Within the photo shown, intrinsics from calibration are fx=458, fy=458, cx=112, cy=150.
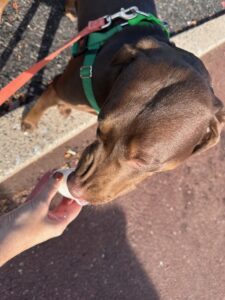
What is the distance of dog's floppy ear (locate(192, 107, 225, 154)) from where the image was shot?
2.98 meters

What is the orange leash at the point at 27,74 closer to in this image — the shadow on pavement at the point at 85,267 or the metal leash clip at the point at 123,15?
the metal leash clip at the point at 123,15

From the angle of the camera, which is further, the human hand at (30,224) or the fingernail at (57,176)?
the fingernail at (57,176)

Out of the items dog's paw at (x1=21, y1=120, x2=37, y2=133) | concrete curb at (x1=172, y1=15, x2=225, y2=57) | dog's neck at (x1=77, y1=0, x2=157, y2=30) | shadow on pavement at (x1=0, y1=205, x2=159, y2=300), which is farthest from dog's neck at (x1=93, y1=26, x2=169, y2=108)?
concrete curb at (x1=172, y1=15, x2=225, y2=57)

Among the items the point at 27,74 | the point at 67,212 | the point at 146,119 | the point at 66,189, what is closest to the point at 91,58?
the point at 27,74

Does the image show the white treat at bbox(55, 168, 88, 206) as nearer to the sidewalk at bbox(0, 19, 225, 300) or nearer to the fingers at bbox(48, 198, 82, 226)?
the fingers at bbox(48, 198, 82, 226)

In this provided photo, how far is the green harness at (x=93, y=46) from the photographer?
128 inches

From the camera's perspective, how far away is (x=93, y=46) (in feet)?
11.5

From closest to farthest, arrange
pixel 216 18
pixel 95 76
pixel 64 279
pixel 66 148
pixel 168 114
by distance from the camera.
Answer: pixel 168 114
pixel 95 76
pixel 64 279
pixel 66 148
pixel 216 18

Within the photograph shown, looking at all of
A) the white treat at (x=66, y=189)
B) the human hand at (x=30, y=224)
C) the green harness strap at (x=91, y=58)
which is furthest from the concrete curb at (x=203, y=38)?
the human hand at (x=30, y=224)

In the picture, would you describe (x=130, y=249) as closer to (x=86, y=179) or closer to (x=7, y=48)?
(x=86, y=179)

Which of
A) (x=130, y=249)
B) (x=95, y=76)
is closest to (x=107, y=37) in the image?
(x=95, y=76)

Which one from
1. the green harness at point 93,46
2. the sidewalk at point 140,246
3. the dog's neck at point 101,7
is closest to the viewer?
the green harness at point 93,46

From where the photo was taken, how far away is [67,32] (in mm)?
4477

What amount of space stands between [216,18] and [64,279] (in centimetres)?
341
